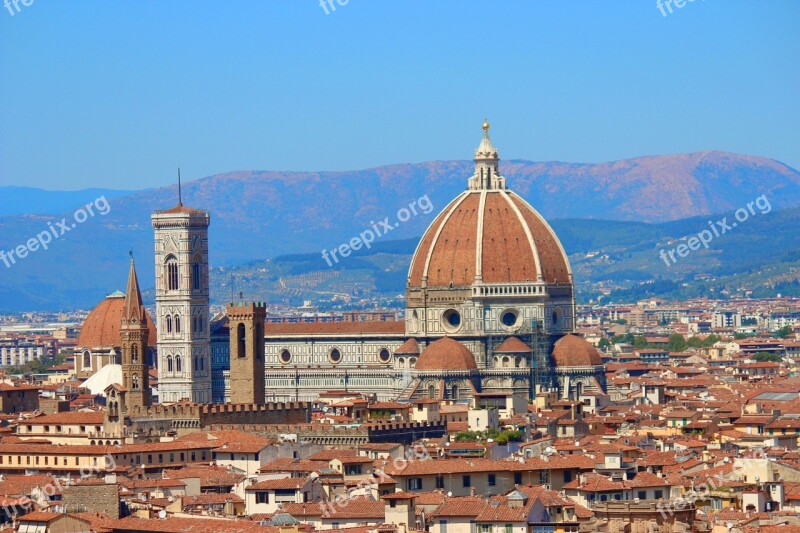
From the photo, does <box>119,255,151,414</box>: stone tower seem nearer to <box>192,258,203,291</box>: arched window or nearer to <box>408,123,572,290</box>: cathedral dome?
<box>192,258,203,291</box>: arched window

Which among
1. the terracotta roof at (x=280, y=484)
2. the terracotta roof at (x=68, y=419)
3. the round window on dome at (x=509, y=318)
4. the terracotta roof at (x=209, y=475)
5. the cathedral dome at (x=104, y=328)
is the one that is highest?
the cathedral dome at (x=104, y=328)

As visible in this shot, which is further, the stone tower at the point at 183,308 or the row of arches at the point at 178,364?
the row of arches at the point at 178,364

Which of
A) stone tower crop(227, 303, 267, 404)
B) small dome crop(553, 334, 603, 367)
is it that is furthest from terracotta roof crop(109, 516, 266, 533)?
small dome crop(553, 334, 603, 367)

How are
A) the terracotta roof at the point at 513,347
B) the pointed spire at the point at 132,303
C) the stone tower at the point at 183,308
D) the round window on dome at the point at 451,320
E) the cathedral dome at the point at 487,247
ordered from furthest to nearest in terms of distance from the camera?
1. the stone tower at the point at 183,308
2. the round window on dome at the point at 451,320
3. the cathedral dome at the point at 487,247
4. the terracotta roof at the point at 513,347
5. the pointed spire at the point at 132,303

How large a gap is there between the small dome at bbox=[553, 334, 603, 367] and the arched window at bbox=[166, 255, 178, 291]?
21.6 meters

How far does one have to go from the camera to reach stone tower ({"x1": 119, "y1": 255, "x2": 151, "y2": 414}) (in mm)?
113625

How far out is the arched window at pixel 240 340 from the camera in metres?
119

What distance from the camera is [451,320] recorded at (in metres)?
142

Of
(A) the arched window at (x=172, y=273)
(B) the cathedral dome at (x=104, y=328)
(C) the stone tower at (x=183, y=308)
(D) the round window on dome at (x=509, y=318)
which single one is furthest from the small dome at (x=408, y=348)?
(B) the cathedral dome at (x=104, y=328)

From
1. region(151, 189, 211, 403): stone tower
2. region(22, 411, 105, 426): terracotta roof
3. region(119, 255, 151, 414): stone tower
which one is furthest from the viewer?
region(151, 189, 211, 403): stone tower

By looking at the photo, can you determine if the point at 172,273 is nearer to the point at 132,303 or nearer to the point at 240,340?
the point at 132,303

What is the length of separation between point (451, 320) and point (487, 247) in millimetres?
4528

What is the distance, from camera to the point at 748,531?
50562 mm

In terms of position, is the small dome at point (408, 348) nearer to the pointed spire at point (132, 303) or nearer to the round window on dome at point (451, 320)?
the round window on dome at point (451, 320)
